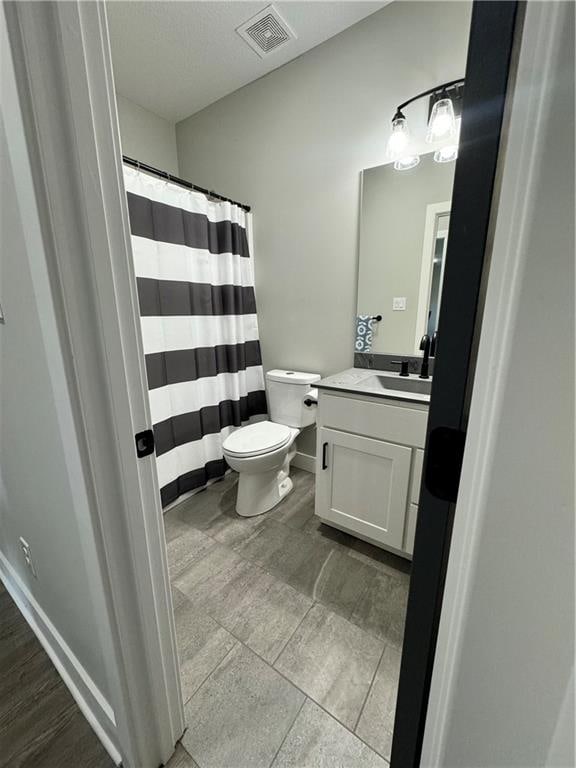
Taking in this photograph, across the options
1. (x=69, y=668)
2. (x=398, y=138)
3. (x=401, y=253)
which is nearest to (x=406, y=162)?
(x=398, y=138)

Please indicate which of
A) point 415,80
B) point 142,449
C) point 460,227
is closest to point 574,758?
point 460,227

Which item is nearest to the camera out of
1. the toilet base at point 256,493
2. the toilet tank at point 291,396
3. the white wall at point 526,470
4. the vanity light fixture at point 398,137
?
the white wall at point 526,470

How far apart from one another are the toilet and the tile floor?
0.52 feet

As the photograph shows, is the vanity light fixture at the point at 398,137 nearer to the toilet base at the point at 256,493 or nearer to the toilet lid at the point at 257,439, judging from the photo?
the toilet lid at the point at 257,439

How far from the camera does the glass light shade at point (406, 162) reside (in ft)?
5.12

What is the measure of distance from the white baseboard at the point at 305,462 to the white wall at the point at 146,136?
2.40 meters

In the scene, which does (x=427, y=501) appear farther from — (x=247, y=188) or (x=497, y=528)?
(x=247, y=188)

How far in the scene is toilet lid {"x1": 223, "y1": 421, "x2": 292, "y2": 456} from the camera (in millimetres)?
1681

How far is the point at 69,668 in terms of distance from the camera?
1.00m

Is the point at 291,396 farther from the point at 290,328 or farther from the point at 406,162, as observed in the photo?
the point at 406,162

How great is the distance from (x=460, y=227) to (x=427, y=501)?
15.1 inches

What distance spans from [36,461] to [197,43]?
87.4 inches

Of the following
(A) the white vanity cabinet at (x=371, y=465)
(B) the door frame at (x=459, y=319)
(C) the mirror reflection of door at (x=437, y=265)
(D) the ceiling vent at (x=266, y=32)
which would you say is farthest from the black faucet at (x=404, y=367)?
(D) the ceiling vent at (x=266, y=32)

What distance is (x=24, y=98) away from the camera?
1.47 ft
